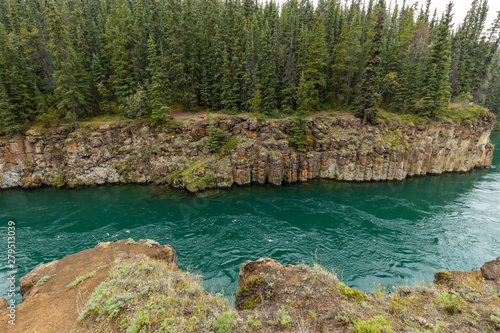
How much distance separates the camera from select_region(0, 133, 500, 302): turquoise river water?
1577 cm

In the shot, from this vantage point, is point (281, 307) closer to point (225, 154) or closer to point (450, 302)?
point (450, 302)

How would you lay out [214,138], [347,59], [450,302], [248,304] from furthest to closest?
[347,59] → [214,138] → [248,304] → [450,302]

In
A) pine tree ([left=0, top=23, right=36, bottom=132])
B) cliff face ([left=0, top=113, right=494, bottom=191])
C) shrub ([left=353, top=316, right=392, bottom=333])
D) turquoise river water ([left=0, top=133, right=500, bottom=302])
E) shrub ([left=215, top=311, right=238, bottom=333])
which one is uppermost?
pine tree ([left=0, top=23, right=36, bottom=132])

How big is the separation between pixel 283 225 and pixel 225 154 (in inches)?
569

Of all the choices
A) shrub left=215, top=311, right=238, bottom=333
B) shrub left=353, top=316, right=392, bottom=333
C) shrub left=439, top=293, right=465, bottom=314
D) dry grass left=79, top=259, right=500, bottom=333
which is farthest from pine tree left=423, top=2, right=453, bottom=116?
shrub left=215, top=311, right=238, bottom=333

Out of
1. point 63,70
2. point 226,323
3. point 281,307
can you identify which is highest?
point 63,70

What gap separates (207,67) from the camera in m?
40.0

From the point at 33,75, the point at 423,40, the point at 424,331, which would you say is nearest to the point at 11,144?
the point at 33,75

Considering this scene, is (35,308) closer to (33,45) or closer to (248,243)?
(248,243)

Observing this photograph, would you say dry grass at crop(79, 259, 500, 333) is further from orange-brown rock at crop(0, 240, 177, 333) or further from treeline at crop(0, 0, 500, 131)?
treeline at crop(0, 0, 500, 131)

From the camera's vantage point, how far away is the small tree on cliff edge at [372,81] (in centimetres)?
3130

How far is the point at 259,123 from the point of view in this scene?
3334cm

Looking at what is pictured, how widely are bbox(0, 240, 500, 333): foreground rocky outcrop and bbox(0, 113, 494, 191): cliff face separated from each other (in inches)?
794

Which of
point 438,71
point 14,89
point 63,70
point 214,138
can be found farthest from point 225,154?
point 438,71
